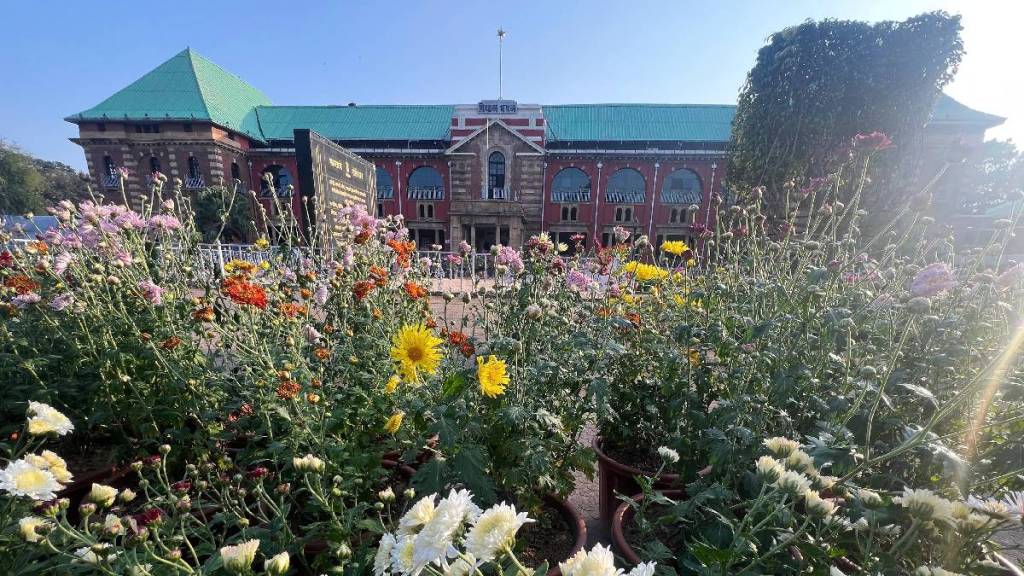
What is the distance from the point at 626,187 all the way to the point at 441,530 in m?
23.5

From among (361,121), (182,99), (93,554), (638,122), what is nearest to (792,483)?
(93,554)

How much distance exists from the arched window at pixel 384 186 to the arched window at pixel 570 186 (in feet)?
29.8

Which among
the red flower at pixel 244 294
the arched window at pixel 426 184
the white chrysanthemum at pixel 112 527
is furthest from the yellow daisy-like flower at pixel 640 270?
the arched window at pixel 426 184

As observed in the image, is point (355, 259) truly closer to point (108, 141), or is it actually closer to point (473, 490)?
point (473, 490)

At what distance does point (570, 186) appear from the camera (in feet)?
73.6

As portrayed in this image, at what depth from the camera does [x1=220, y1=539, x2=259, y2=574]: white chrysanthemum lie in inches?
30.8

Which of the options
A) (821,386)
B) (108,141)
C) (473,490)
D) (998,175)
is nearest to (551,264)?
(473,490)

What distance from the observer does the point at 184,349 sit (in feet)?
6.12

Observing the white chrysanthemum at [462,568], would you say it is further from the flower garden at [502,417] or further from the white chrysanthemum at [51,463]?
the white chrysanthemum at [51,463]

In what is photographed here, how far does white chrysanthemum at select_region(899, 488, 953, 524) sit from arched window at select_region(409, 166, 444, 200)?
2280 centimetres

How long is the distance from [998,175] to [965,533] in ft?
142

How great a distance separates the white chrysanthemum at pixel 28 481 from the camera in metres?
Answer: 0.88

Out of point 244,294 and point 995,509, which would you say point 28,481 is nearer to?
point 244,294

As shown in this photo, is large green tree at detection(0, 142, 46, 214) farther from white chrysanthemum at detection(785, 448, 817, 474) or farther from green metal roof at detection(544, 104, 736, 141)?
white chrysanthemum at detection(785, 448, 817, 474)
